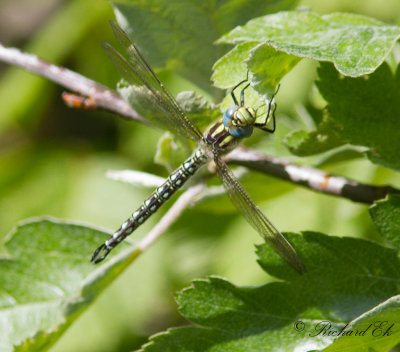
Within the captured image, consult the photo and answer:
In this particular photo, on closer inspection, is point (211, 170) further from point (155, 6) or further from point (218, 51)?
point (155, 6)

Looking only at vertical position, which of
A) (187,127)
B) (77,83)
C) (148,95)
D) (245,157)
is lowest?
(245,157)

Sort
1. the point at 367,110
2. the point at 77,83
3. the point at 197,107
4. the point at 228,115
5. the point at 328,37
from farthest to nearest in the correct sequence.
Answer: the point at 77,83 < the point at 228,115 < the point at 197,107 < the point at 367,110 < the point at 328,37

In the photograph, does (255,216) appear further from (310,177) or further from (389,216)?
(389,216)

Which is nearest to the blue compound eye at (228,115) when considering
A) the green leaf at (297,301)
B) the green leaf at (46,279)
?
the green leaf at (297,301)

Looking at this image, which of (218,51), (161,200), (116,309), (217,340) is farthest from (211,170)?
(116,309)

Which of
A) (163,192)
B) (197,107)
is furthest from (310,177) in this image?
(163,192)

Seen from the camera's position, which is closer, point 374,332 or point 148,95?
point 374,332

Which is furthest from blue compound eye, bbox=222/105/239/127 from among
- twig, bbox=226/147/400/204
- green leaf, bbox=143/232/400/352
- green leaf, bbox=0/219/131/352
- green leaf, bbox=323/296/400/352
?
green leaf, bbox=323/296/400/352

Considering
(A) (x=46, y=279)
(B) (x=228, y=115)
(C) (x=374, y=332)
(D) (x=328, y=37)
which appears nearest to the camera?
(C) (x=374, y=332)
